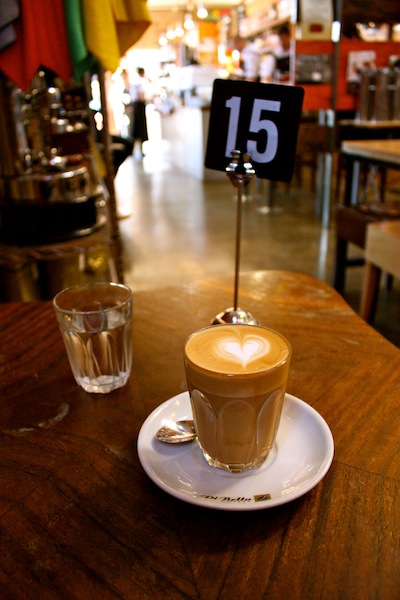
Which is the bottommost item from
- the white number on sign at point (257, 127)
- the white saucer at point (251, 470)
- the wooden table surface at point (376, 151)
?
the white saucer at point (251, 470)

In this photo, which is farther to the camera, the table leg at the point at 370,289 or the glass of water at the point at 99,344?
the table leg at the point at 370,289

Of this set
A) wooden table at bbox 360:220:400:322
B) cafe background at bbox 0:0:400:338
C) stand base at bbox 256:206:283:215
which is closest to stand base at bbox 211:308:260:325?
cafe background at bbox 0:0:400:338

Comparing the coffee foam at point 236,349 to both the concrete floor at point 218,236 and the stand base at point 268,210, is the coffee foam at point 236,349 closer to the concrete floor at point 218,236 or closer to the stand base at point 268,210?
the concrete floor at point 218,236

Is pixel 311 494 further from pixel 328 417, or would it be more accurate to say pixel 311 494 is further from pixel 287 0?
pixel 287 0

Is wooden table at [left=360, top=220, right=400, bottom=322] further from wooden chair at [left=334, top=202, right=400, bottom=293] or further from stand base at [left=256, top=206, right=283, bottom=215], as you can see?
stand base at [left=256, top=206, right=283, bottom=215]

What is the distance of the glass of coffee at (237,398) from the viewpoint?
547mm

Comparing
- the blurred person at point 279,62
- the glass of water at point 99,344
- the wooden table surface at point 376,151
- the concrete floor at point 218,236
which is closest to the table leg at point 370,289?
the concrete floor at point 218,236

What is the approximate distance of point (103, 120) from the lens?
1848 millimetres

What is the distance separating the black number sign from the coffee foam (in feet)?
1.05

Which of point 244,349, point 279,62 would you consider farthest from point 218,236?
point 279,62

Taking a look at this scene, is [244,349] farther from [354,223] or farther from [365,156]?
[365,156]

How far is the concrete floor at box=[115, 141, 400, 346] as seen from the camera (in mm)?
3460

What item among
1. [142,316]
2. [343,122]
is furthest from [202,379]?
[343,122]

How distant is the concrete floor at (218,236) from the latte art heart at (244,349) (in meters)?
1.98
